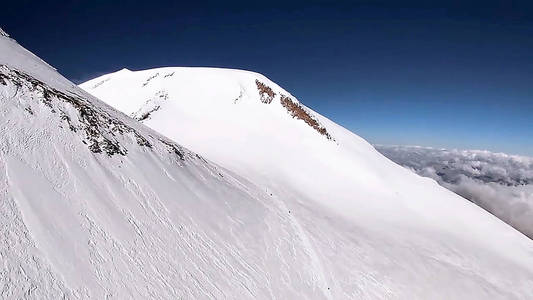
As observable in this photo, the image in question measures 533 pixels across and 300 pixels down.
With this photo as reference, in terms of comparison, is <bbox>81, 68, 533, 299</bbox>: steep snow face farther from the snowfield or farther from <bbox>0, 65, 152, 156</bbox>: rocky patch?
<bbox>0, 65, 152, 156</bbox>: rocky patch

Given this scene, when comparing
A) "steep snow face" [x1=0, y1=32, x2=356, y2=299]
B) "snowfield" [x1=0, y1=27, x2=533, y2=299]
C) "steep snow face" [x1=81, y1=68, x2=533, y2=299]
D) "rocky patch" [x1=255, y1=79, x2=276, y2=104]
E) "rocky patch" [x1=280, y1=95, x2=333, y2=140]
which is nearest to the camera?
"steep snow face" [x1=0, y1=32, x2=356, y2=299]

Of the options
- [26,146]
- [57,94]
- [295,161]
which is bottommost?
[26,146]

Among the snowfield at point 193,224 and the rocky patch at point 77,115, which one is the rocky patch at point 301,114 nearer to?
the snowfield at point 193,224

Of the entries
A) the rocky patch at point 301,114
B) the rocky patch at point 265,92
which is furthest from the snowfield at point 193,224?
the rocky patch at point 265,92

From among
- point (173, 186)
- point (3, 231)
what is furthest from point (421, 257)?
point (3, 231)

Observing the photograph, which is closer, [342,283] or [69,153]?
[69,153]

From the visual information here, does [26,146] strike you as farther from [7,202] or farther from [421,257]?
[421,257]

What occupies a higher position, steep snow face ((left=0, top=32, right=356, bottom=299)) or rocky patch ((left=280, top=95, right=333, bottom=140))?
rocky patch ((left=280, top=95, right=333, bottom=140))

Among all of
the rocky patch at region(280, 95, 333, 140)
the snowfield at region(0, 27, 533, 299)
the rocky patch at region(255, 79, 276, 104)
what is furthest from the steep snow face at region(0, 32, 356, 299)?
the rocky patch at region(255, 79, 276, 104)
